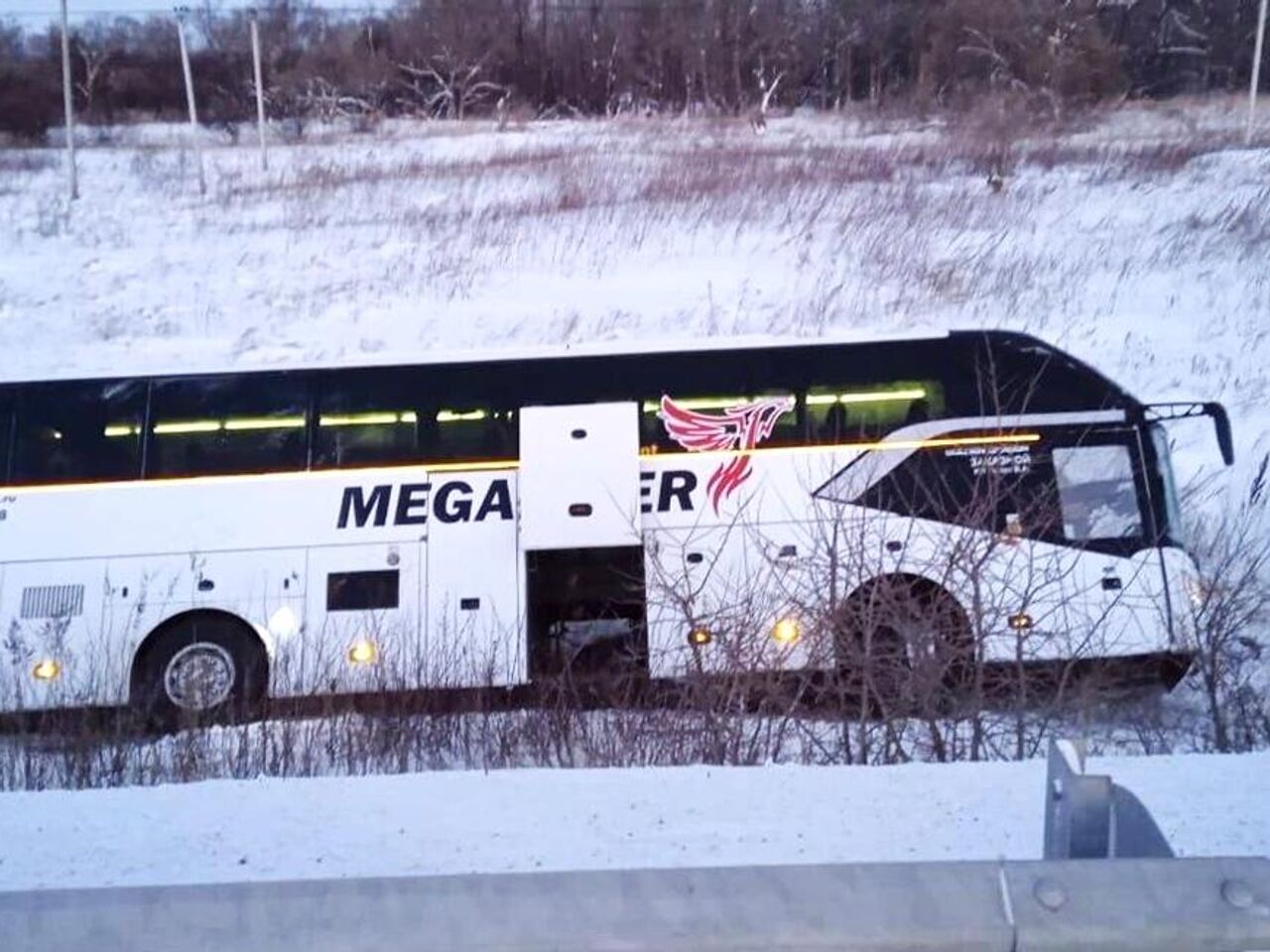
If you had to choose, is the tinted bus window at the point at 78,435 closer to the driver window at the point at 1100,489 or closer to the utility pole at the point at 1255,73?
the driver window at the point at 1100,489

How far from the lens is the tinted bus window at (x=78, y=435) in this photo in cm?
1376

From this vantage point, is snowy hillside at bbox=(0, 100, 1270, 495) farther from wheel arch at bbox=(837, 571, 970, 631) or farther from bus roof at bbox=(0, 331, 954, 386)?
wheel arch at bbox=(837, 571, 970, 631)

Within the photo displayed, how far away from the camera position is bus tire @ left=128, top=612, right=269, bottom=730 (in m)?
13.3

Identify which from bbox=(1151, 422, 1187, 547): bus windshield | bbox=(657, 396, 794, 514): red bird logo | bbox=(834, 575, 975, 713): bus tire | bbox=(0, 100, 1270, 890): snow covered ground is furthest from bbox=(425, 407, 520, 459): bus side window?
bbox=(1151, 422, 1187, 547): bus windshield

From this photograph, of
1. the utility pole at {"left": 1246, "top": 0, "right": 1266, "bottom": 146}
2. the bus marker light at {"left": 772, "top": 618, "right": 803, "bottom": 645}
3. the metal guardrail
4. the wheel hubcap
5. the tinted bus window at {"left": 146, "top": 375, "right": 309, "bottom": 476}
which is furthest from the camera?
the utility pole at {"left": 1246, "top": 0, "right": 1266, "bottom": 146}

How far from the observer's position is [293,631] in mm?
13508

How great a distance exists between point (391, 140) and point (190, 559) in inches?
918

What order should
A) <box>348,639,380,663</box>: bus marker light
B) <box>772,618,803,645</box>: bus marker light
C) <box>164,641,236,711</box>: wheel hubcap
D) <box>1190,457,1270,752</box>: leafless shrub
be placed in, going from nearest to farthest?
1. <box>1190,457,1270,752</box>: leafless shrub
2. <box>772,618,803,645</box>: bus marker light
3. <box>348,639,380,663</box>: bus marker light
4. <box>164,641,236,711</box>: wheel hubcap

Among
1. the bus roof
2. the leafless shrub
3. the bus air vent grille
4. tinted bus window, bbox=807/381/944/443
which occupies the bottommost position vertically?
the leafless shrub

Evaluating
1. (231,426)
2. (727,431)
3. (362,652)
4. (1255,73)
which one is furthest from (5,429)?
(1255,73)

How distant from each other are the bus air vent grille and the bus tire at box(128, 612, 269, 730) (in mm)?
649

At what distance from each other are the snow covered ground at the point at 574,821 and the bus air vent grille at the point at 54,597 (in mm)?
7352

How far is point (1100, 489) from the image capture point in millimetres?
13109

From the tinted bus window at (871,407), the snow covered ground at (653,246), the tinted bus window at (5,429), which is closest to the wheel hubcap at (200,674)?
the tinted bus window at (5,429)
